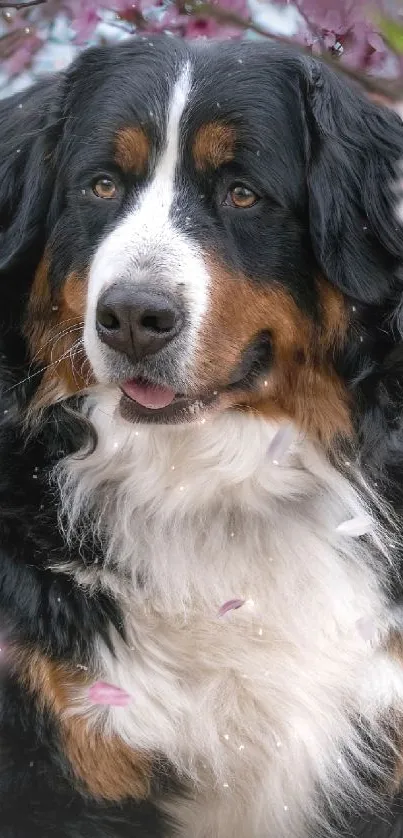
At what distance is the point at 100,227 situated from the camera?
312cm

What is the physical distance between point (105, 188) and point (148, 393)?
0.52 metres

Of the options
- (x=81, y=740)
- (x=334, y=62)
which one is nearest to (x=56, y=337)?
(x=81, y=740)

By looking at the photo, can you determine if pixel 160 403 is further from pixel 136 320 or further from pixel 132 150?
pixel 132 150

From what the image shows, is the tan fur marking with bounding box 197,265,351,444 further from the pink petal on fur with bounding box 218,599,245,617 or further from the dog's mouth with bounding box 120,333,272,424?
the pink petal on fur with bounding box 218,599,245,617

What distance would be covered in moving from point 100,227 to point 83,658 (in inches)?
41.2

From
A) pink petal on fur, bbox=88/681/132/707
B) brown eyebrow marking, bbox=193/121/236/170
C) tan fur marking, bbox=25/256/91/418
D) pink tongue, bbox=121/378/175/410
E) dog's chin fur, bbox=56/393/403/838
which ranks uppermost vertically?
brown eyebrow marking, bbox=193/121/236/170

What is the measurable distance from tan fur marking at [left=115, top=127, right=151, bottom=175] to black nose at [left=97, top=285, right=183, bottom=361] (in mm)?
393

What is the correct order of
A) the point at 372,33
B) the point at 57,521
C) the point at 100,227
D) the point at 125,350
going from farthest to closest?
1. the point at 372,33
2. the point at 57,521
3. the point at 100,227
4. the point at 125,350

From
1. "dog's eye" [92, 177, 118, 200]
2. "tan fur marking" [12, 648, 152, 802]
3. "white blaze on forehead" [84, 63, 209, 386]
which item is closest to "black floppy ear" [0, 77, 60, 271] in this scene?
"dog's eye" [92, 177, 118, 200]

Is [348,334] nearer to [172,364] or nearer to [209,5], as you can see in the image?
[172,364]

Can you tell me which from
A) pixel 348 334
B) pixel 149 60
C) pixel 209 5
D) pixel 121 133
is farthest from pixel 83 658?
pixel 209 5

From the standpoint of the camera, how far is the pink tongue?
304 cm

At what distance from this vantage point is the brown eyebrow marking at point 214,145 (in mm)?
3023

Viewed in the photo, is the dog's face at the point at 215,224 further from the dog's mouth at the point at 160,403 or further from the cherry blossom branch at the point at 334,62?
the cherry blossom branch at the point at 334,62
